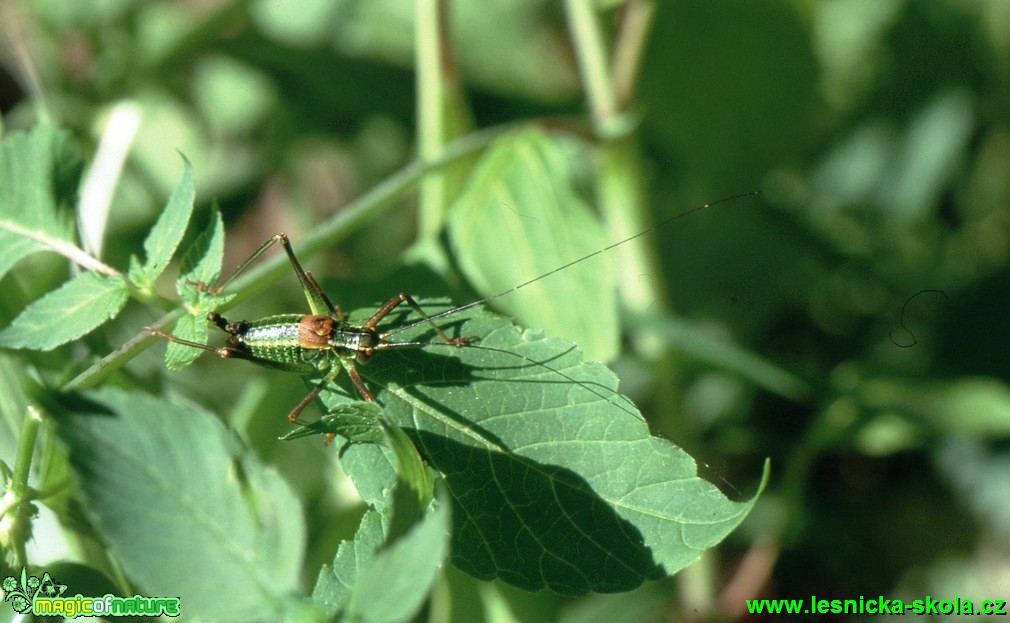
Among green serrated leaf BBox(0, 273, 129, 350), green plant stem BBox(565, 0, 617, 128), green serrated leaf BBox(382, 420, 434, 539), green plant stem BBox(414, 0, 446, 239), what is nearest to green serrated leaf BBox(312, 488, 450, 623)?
green serrated leaf BBox(382, 420, 434, 539)

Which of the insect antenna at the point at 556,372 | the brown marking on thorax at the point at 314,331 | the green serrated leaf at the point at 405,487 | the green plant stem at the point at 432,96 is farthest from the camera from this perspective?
the green plant stem at the point at 432,96

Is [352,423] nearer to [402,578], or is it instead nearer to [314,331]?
[402,578]

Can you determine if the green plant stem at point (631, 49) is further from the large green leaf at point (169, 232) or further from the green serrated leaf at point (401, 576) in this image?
the green serrated leaf at point (401, 576)

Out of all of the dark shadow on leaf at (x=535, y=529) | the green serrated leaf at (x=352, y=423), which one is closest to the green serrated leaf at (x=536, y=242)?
the dark shadow on leaf at (x=535, y=529)

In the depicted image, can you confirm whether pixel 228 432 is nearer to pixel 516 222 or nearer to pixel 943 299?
pixel 516 222

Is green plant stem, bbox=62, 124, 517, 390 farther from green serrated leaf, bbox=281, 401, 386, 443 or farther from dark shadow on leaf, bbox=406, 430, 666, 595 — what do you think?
dark shadow on leaf, bbox=406, 430, 666, 595

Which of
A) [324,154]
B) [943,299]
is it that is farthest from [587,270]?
[324,154]
